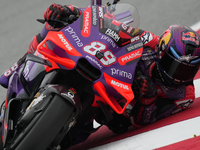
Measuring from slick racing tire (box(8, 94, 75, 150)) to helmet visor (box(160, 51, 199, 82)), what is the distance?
1023mm

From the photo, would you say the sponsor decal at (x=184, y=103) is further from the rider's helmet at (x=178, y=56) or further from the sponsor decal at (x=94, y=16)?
A: the sponsor decal at (x=94, y=16)

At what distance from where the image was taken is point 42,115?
1781 millimetres

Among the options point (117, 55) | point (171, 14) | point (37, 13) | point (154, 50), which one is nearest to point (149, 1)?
point (171, 14)

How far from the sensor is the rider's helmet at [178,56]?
7.98 ft

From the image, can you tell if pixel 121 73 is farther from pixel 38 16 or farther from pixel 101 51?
pixel 38 16

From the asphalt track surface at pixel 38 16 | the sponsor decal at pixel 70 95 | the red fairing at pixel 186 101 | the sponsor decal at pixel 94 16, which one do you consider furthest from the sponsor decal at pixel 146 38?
the asphalt track surface at pixel 38 16

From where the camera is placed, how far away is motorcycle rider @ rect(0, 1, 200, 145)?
2.42 meters

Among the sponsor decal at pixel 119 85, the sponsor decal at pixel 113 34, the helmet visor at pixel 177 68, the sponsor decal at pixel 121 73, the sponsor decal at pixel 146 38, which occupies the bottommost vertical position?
the helmet visor at pixel 177 68

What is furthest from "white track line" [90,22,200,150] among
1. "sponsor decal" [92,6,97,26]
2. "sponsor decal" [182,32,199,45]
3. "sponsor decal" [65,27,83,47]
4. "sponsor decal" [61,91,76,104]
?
"sponsor decal" [92,6,97,26]

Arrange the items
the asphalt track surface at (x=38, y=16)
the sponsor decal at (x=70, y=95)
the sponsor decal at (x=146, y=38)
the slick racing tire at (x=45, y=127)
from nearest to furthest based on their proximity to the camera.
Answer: the slick racing tire at (x=45, y=127) < the sponsor decal at (x=70, y=95) < the sponsor decal at (x=146, y=38) < the asphalt track surface at (x=38, y=16)

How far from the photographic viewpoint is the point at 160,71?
260 cm

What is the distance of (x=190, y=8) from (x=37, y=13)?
8.56 ft

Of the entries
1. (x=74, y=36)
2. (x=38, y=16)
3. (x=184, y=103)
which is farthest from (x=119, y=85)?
(x=38, y=16)

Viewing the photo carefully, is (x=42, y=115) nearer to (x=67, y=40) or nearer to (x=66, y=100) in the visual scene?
(x=66, y=100)
